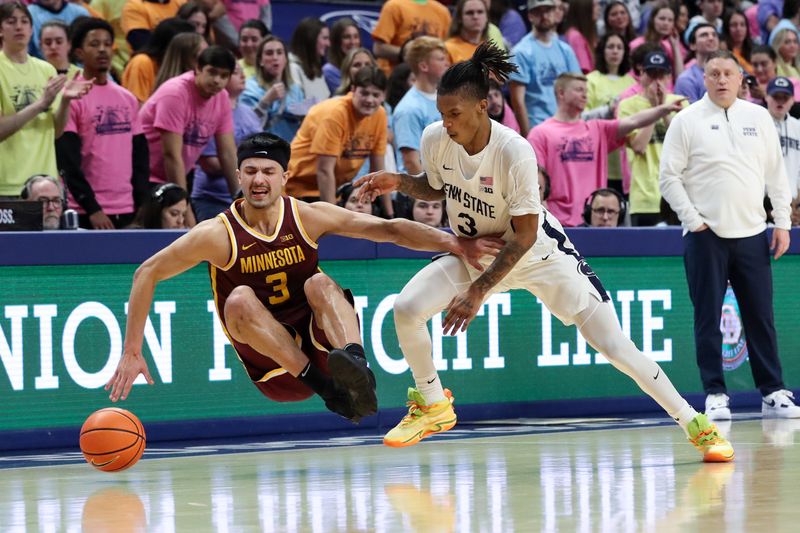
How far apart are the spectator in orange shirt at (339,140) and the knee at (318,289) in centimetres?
377

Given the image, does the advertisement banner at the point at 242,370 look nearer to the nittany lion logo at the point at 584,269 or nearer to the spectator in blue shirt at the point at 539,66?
the nittany lion logo at the point at 584,269

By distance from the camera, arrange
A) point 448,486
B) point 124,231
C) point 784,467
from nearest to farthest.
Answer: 1. point 448,486
2. point 784,467
3. point 124,231

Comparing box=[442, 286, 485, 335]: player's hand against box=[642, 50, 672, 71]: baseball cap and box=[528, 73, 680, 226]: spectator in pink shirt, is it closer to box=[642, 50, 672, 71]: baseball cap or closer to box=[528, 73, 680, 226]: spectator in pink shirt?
box=[528, 73, 680, 226]: spectator in pink shirt

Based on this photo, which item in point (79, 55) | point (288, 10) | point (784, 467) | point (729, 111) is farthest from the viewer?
point (288, 10)

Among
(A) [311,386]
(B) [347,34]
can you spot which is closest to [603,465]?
(A) [311,386]

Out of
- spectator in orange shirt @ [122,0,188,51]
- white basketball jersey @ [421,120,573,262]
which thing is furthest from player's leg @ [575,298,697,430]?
Answer: spectator in orange shirt @ [122,0,188,51]

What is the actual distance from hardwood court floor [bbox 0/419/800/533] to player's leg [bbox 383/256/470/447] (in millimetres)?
236

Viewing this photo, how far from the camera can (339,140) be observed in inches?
460

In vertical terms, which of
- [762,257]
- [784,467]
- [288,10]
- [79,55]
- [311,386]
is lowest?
[784,467]

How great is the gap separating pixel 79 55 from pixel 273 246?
439 cm

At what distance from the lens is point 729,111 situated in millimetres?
10727

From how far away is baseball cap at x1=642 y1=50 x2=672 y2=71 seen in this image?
43.2 feet

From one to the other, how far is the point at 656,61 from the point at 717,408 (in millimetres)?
3994

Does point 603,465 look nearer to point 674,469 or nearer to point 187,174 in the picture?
point 674,469
